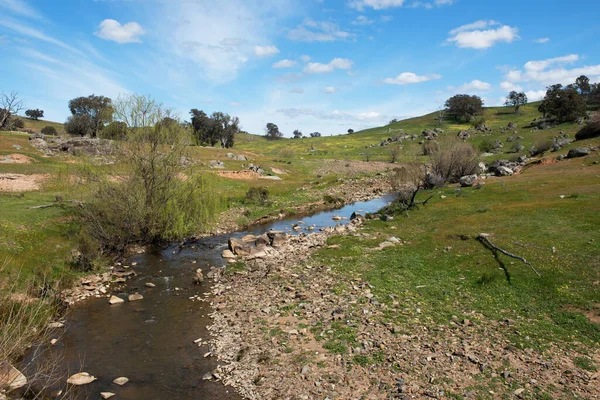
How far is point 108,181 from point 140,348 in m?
14.0

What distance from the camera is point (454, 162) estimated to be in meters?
50.8

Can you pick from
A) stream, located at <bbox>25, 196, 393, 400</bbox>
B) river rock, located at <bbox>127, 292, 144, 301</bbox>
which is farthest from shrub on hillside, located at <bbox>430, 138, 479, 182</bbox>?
river rock, located at <bbox>127, 292, 144, 301</bbox>

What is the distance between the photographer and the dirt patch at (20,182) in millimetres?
34219

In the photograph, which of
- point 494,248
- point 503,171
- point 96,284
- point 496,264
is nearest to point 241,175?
point 503,171

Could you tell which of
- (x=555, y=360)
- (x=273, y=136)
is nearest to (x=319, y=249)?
(x=555, y=360)

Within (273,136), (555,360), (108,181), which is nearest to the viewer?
(555,360)

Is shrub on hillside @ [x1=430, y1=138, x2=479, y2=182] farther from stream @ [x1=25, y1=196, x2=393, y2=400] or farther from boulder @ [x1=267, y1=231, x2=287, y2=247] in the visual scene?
stream @ [x1=25, y1=196, x2=393, y2=400]

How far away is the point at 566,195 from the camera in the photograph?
1223 inches

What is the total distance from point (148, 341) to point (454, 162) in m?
47.1

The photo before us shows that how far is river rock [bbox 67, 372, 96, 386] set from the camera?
40.3 feet

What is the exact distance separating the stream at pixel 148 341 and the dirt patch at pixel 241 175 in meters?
35.2

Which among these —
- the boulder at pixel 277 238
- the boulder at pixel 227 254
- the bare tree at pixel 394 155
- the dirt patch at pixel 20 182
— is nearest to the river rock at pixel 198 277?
the boulder at pixel 227 254

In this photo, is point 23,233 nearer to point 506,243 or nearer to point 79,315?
point 79,315

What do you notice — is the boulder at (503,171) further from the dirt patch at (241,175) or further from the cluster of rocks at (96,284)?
the cluster of rocks at (96,284)
